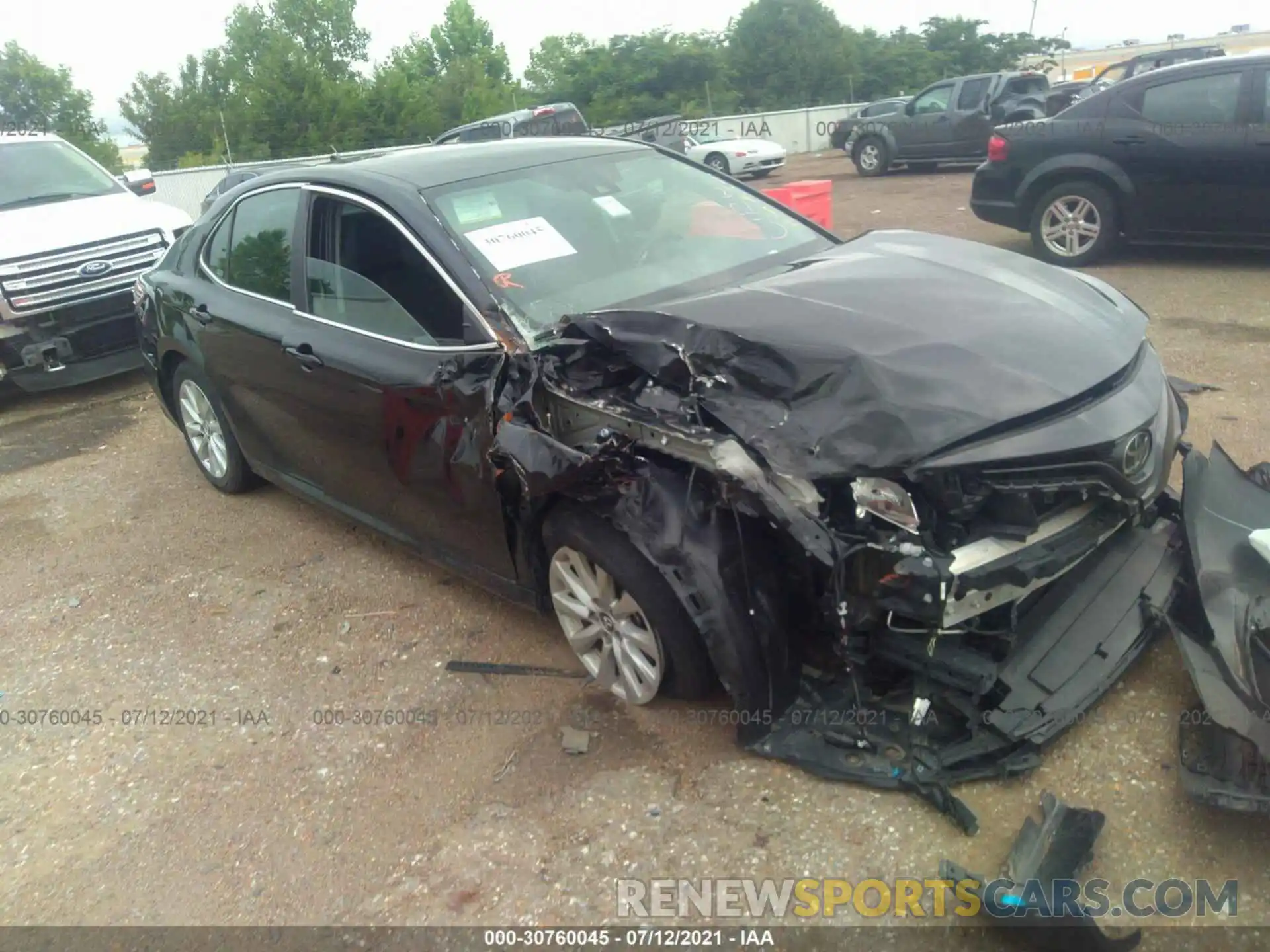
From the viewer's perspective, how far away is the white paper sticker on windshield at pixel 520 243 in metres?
3.48

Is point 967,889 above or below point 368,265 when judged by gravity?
below

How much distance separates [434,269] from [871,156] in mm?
Answer: 16815

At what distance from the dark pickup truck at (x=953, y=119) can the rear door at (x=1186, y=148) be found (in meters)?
9.54

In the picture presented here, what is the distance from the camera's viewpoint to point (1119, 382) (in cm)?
292

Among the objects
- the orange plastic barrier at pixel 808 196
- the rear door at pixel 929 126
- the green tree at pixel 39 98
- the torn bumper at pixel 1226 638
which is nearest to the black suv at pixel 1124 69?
the rear door at pixel 929 126

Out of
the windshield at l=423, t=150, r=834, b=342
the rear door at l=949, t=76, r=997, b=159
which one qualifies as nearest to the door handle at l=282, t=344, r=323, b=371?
the windshield at l=423, t=150, r=834, b=342

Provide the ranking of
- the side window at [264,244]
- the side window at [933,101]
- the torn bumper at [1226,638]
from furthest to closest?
the side window at [933,101] < the side window at [264,244] < the torn bumper at [1226,638]

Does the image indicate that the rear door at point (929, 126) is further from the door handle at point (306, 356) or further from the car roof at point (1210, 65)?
the door handle at point (306, 356)

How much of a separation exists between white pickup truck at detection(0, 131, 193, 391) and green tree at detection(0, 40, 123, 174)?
36.4 meters

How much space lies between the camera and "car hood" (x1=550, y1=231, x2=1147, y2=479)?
8.57 ft

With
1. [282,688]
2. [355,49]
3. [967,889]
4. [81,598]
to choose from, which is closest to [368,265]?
[282,688]

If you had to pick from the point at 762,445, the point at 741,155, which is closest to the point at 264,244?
the point at 762,445

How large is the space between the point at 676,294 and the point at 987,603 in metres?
1.53

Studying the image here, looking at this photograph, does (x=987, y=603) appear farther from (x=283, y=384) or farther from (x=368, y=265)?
(x=283, y=384)
